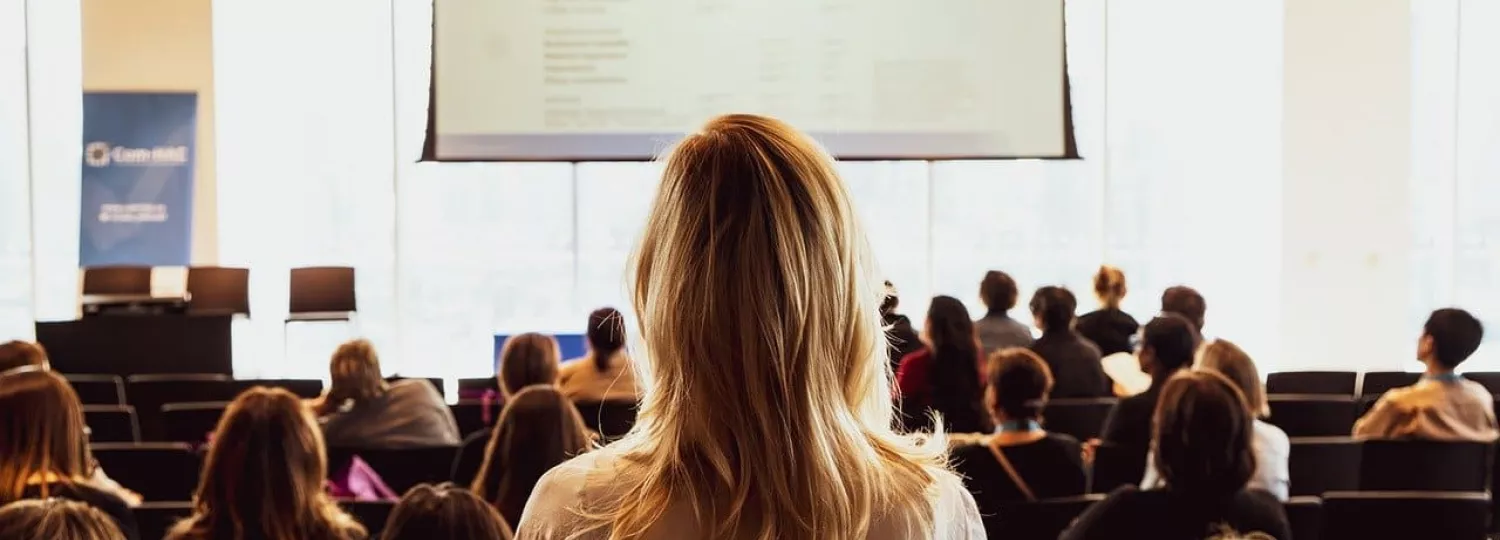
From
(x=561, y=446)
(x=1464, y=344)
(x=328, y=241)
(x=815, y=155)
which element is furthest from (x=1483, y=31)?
(x=815, y=155)

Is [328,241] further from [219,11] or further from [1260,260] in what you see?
[1260,260]

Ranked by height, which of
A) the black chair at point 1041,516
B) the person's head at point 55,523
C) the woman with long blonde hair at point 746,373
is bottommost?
the black chair at point 1041,516

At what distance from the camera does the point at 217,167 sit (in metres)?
11.1

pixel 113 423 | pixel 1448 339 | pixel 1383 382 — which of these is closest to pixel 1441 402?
pixel 1448 339

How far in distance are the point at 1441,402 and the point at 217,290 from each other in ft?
26.2

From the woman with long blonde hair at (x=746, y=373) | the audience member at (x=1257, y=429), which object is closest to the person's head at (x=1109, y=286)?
the audience member at (x=1257, y=429)

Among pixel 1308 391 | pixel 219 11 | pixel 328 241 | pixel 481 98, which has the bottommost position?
pixel 1308 391

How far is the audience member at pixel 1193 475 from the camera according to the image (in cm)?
326

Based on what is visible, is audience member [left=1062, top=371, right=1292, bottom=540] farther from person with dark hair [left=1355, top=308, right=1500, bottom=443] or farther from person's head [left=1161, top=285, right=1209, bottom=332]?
person's head [left=1161, top=285, right=1209, bottom=332]

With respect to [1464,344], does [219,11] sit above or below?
above

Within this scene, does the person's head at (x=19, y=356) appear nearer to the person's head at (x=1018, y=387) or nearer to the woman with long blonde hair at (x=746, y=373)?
the person's head at (x=1018, y=387)

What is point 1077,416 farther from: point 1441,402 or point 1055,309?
point 1441,402

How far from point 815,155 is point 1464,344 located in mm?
5057

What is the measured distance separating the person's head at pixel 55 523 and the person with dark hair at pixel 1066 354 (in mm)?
4793
